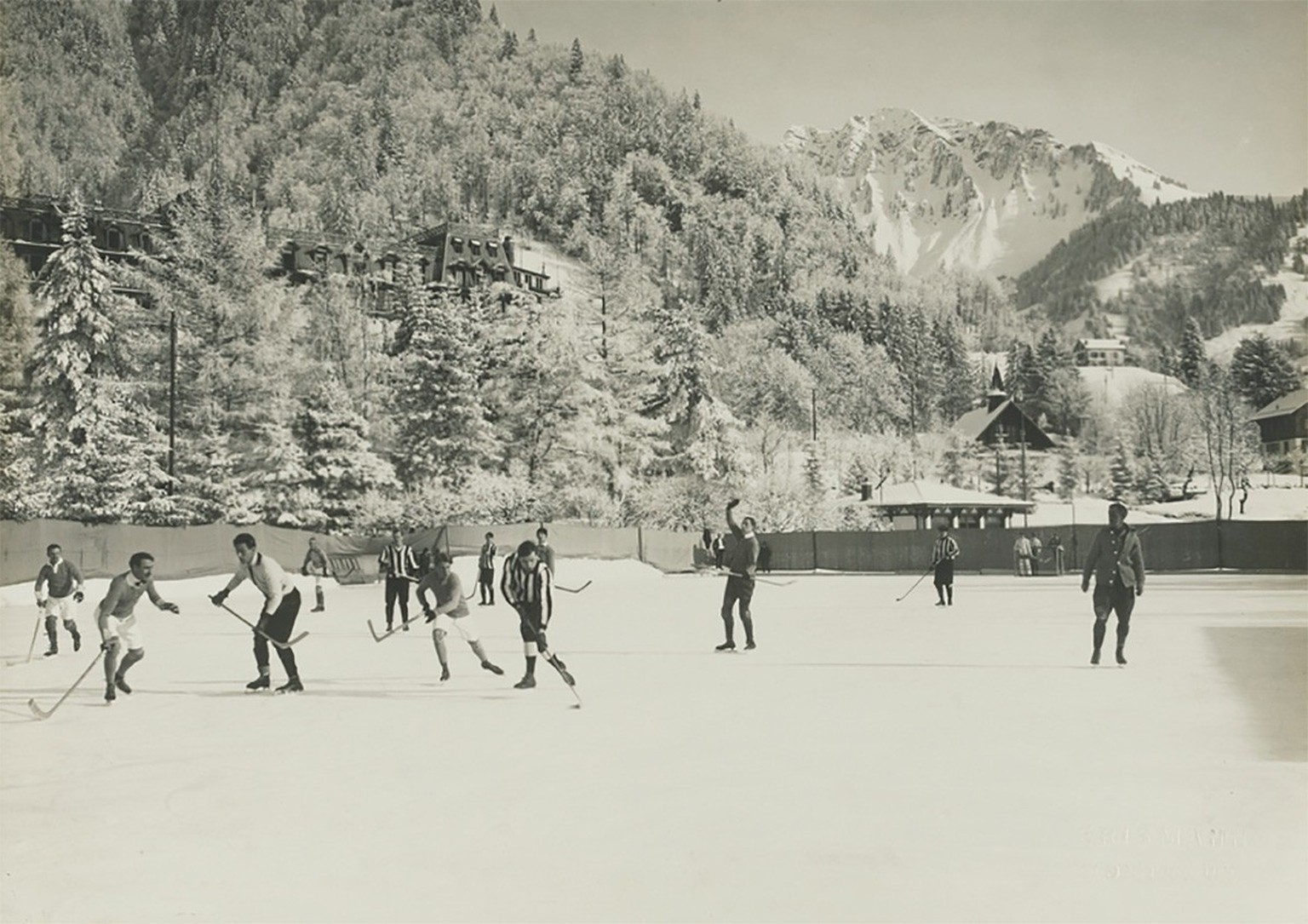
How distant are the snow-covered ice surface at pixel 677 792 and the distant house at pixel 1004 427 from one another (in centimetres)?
6235

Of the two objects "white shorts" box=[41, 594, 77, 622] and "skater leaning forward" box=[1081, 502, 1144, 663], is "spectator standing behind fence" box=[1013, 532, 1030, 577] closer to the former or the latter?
"skater leaning forward" box=[1081, 502, 1144, 663]

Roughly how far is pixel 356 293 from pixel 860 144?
2407cm

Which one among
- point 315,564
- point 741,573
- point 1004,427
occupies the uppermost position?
point 1004,427

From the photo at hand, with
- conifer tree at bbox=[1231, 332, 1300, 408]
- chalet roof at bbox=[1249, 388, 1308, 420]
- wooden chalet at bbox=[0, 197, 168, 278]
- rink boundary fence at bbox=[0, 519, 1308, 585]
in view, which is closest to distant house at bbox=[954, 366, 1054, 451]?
rink boundary fence at bbox=[0, 519, 1308, 585]

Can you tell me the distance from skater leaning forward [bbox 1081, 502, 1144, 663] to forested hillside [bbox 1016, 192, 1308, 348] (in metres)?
3.30

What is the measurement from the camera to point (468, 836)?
555cm

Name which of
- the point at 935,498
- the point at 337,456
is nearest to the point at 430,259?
the point at 337,456

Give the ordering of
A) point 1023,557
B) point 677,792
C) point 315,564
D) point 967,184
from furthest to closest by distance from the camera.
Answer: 1. point 967,184
2. point 1023,557
3. point 315,564
4. point 677,792

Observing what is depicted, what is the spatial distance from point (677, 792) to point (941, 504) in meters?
42.9

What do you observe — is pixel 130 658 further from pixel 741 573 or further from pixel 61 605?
pixel 741 573

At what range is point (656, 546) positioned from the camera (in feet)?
133

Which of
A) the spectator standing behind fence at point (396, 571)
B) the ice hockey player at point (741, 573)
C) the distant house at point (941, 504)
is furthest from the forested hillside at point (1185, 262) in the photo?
the spectator standing behind fence at point (396, 571)

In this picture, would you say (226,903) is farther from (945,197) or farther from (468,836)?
(945,197)

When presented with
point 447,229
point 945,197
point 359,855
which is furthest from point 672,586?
point 945,197
